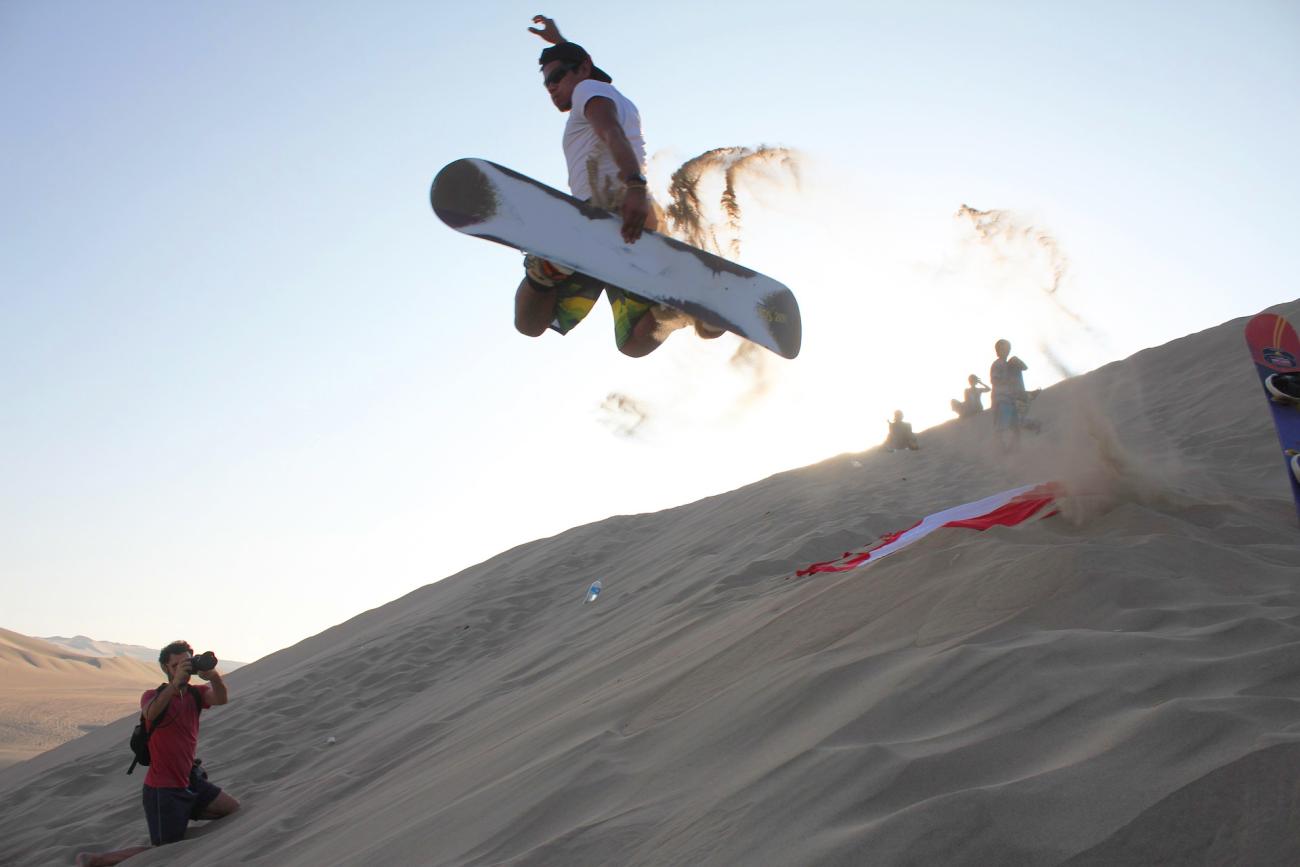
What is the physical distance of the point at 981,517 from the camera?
4234 millimetres

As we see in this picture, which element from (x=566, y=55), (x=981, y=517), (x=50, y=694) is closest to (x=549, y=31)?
(x=566, y=55)

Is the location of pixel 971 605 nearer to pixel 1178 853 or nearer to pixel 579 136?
pixel 1178 853

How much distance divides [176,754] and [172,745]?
0.17ft

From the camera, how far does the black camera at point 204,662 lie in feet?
15.6

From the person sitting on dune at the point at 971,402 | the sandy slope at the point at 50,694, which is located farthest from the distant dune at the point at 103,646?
the person sitting on dune at the point at 971,402

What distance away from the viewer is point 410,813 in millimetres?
3268

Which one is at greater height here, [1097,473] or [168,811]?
[1097,473]

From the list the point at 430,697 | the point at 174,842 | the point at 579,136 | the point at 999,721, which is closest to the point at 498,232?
the point at 579,136

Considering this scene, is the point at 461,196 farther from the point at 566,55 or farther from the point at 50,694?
the point at 50,694

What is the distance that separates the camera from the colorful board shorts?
4.11m

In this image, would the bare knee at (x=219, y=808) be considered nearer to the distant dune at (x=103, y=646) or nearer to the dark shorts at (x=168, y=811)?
the dark shorts at (x=168, y=811)

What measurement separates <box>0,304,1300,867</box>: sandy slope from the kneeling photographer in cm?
17

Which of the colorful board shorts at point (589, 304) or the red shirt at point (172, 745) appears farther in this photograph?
the red shirt at point (172, 745)

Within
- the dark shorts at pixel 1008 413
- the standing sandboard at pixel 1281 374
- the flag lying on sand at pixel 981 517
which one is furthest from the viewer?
the dark shorts at pixel 1008 413
